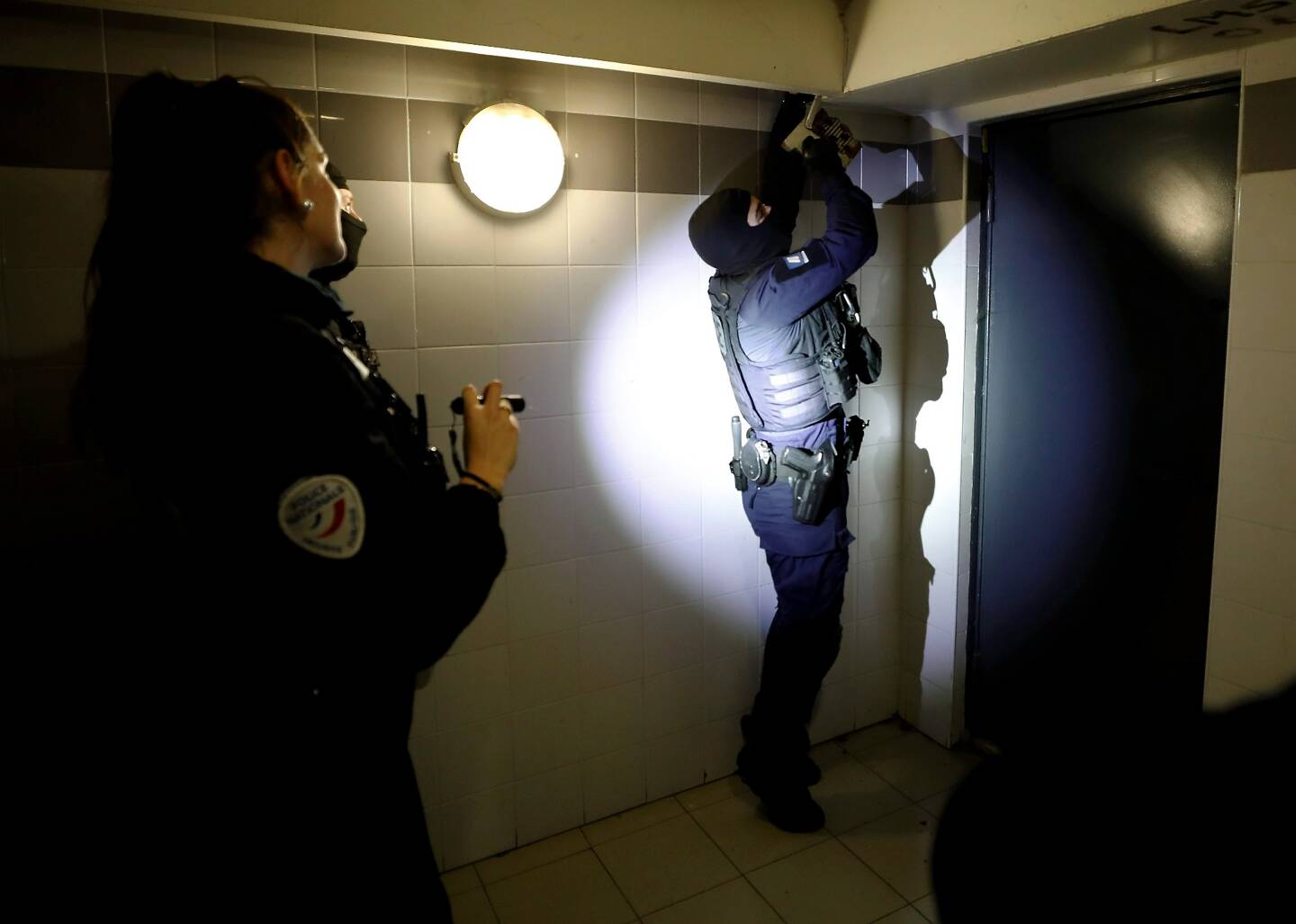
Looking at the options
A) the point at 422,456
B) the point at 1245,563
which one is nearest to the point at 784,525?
the point at 1245,563

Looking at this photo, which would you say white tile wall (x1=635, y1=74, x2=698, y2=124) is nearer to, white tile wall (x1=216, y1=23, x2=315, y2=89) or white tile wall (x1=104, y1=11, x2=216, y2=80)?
white tile wall (x1=216, y1=23, x2=315, y2=89)

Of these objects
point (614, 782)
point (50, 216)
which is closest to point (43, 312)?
point (50, 216)

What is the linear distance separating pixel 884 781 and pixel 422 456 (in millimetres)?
2017

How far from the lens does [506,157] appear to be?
2.17 meters

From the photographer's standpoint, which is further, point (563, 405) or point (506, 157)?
point (563, 405)

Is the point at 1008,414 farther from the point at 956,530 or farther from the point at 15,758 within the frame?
the point at 15,758

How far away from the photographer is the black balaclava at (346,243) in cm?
191

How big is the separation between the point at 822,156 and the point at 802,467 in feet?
2.78

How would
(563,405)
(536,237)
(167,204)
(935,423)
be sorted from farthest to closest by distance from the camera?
1. (935,423)
2. (563,405)
3. (536,237)
4. (167,204)

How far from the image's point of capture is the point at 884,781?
Result: 9.34 feet

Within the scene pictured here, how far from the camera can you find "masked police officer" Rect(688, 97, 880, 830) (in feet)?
7.91

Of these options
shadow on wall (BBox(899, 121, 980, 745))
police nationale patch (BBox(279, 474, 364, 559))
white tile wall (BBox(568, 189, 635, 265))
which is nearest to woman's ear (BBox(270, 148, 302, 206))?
police nationale patch (BBox(279, 474, 364, 559))

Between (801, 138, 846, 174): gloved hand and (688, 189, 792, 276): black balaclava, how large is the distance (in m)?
0.18

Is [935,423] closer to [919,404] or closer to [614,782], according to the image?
[919,404]
